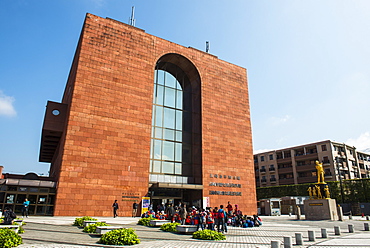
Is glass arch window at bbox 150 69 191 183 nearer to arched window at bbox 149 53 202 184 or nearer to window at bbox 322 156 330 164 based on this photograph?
arched window at bbox 149 53 202 184

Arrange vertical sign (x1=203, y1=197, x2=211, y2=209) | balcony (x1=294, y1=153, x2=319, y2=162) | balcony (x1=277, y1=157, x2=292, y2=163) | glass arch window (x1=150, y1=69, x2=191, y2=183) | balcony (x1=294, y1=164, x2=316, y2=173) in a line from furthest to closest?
balcony (x1=277, y1=157, x2=292, y2=163), balcony (x1=294, y1=153, x2=319, y2=162), balcony (x1=294, y1=164, x2=316, y2=173), glass arch window (x1=150, y1=69, x2=191, y2=183), vertical sign (x1=203, y1=197, x2=211, y2=209)

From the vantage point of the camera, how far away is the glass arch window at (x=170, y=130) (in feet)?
96.4

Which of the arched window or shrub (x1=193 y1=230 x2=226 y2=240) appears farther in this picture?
the arched window

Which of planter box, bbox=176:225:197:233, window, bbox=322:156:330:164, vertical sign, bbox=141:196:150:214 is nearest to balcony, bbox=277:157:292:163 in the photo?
window, bbox=322:156:330:164

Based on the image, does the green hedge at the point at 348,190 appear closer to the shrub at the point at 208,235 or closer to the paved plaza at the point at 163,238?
the paved plaza at the point at 163,238

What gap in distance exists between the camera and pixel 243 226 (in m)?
20.9

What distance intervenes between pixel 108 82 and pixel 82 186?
33.6 feet

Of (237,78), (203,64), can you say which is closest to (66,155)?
(203,64)

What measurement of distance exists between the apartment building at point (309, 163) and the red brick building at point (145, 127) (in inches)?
1353

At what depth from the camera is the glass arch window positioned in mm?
29375

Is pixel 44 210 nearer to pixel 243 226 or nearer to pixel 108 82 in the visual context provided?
pixel 108 82

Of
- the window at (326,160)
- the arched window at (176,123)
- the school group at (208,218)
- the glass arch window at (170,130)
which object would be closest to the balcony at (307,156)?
the window at (326,160)

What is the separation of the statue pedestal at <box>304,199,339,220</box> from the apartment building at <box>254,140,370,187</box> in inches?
1247

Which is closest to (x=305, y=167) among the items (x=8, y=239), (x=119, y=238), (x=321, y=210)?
(x=321, y=210)
